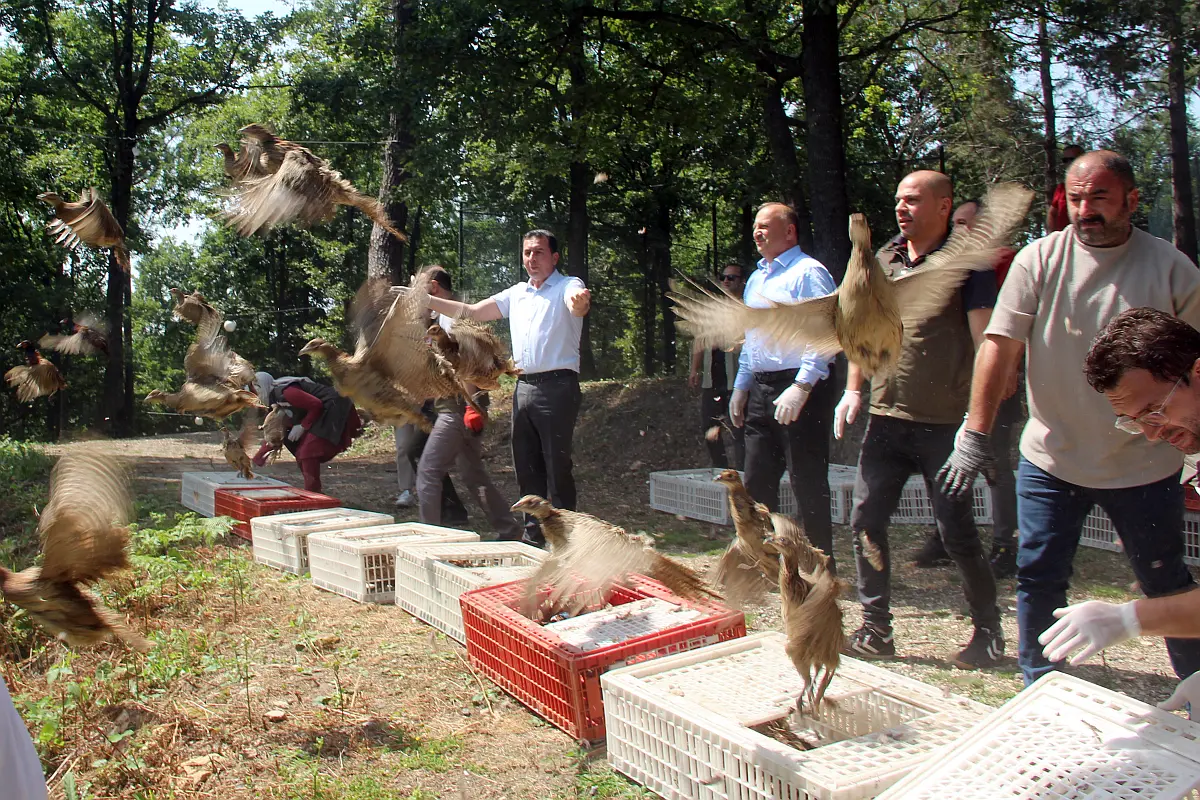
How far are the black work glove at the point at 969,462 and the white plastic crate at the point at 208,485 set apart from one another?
5996 millimetres

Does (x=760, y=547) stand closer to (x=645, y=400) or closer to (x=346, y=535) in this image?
(x=346, y=535)

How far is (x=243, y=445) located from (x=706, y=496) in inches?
159

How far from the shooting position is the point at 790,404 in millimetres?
4461

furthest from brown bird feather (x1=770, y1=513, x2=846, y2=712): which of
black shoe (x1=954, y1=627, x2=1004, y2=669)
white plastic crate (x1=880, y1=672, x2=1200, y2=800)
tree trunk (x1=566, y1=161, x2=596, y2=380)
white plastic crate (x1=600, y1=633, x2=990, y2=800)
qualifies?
tree trunk (x1=566, y1=161, x2=596, y2=380)

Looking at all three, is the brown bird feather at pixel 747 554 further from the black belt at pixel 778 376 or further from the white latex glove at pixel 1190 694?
the black belt at pixel 778 376

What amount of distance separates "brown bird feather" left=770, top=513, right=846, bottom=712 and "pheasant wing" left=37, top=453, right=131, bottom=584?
2242 millimetres

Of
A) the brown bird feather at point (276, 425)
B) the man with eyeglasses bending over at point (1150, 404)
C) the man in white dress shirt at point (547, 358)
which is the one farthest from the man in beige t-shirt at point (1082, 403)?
the brown bird feather at point (276, 425)

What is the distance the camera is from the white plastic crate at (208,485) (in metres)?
7.65

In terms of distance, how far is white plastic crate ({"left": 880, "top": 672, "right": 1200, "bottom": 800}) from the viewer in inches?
76.8

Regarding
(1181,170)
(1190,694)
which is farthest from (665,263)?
(1190,694)

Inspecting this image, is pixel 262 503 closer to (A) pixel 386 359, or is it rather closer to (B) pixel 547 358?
(B) pixel 547 358

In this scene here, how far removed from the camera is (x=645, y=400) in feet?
43.8

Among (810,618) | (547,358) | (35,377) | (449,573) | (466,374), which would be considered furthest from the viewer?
(35,377)

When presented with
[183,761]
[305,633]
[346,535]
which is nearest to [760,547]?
[183,761]
